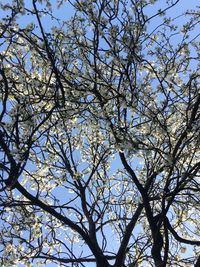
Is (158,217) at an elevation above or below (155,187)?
below

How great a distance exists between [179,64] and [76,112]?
2325 mm

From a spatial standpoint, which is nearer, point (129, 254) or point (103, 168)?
point (129, 254)

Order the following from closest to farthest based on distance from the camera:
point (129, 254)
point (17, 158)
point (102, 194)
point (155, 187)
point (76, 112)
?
1. point (17, 158)
2. point (76, 112)
3. point (155, 187)
4. point (129, 254)
5. point (102, 194)

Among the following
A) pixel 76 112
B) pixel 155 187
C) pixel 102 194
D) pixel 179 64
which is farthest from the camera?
pixel 102 194

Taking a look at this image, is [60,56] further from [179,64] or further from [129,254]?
[129,254]

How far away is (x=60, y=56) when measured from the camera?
7.36 metres

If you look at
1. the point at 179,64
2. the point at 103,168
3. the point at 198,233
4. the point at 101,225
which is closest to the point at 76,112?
the point at 179,64

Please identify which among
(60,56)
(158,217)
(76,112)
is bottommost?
(158,217)

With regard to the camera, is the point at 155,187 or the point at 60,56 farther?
the point at 155,187

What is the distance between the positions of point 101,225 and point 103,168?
6.26ft

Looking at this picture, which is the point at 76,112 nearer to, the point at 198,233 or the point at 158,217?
the point at 158,217

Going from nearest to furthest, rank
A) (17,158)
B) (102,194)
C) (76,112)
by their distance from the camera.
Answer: (17,158), (76,112), (102,194)

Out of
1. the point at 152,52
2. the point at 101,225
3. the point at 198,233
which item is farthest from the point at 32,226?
the point at 152,52

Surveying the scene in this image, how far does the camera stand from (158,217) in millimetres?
7391
